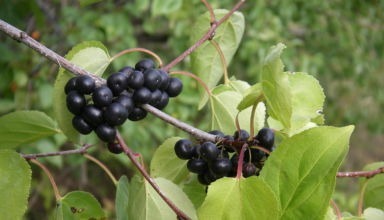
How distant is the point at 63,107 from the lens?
125 centimetres

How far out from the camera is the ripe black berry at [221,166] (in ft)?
3.66

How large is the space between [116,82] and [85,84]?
0.07 meters

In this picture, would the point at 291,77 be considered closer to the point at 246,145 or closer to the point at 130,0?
the point at 246,145

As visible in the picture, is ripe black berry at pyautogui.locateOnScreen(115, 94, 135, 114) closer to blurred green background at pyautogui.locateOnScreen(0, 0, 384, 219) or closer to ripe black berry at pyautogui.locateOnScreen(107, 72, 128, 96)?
ripe black berry at pyautogui.locateOnScreen(107, 72, 128, 96)

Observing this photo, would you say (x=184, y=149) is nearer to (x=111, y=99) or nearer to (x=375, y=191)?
(x=111, y=99)

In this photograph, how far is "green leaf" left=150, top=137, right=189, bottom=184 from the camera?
4.29ft

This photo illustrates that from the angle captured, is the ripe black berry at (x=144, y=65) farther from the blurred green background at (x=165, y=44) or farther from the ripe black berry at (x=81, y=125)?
the blurred green background at (x=165, y=44)

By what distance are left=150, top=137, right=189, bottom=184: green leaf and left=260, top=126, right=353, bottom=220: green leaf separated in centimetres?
32

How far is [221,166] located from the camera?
43.9 inches

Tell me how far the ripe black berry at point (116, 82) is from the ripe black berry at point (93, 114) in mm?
53

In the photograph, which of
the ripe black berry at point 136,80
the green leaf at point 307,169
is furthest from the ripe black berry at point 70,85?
the green leaf at point 307,169

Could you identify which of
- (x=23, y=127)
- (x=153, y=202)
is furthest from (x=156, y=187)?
(x=23, y=127)

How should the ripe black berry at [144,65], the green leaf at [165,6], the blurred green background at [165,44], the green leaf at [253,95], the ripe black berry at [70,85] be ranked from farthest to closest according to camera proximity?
the blurred green background at [165,44], the green leaf at [165,6], the ripe black berry at [144,65], the ripe black berry at [70,85], the green leaf at [253,95]

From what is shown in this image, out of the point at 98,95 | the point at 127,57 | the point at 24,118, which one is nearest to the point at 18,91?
the point at 127,57
